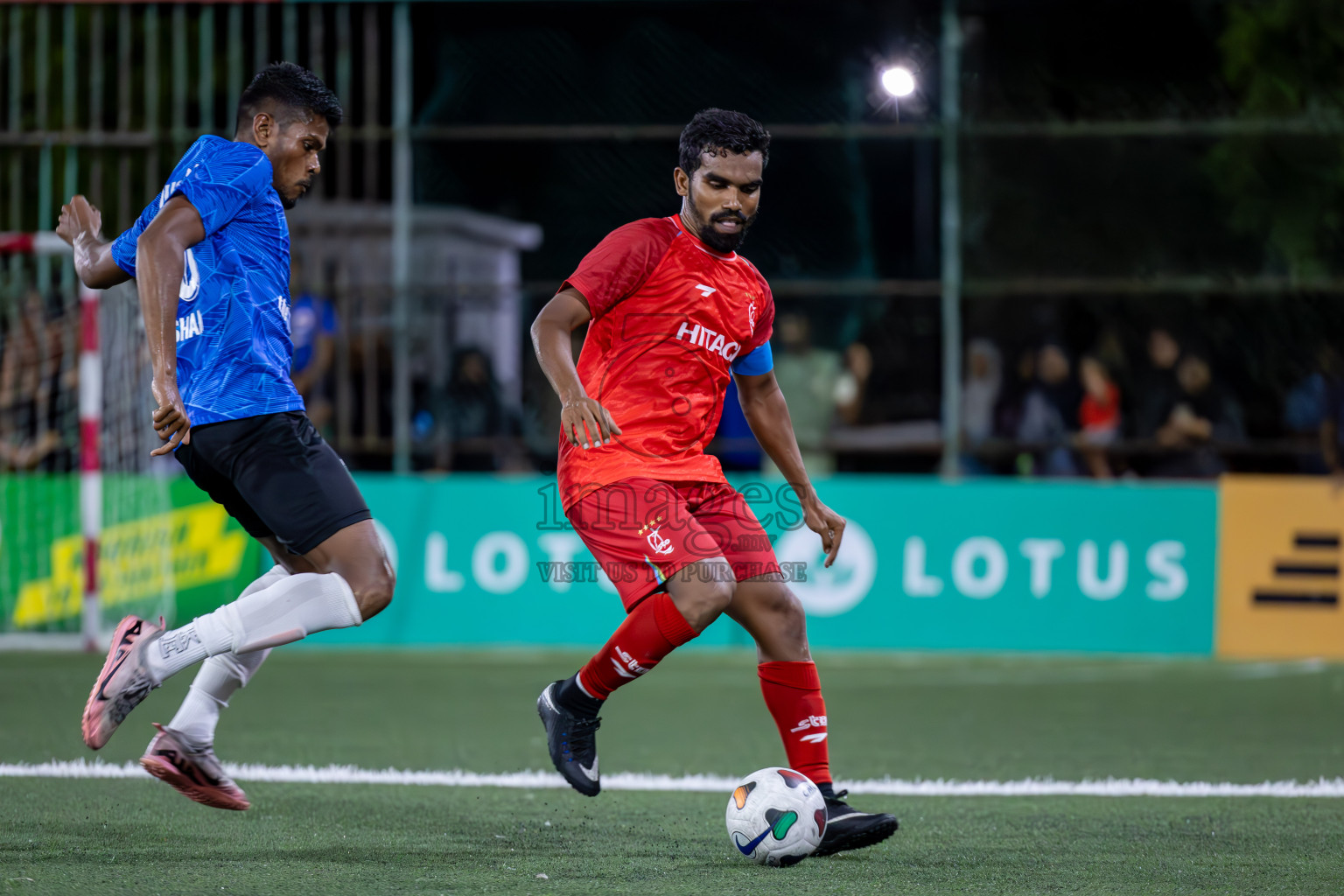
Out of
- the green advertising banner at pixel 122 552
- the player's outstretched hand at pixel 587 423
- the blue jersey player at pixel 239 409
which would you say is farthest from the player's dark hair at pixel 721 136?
the green advertising banner at pixel 122 552

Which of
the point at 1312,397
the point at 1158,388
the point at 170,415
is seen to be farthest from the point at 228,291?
the point at 1312,397

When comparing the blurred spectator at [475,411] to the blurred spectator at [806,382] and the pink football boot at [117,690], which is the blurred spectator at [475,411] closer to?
the blurred spectator at [806,382]

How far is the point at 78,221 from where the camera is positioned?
5.32 m

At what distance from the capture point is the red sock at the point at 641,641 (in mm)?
4961

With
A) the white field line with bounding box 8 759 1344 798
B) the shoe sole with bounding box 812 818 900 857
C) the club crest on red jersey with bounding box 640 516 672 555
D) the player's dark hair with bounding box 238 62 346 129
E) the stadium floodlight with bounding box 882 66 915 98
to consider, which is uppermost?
the stadium floodlight with bounding box 882 66 915 98

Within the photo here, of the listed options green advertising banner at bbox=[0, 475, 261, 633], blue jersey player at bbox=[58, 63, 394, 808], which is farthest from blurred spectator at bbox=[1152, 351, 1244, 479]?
blue jersey player at bbox=[58, 63, 394, 808]

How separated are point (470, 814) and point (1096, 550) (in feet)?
20.8

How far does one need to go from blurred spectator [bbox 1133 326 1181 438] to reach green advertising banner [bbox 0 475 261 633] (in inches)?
243

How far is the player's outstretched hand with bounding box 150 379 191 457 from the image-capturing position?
464cm

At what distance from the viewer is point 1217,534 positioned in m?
11.0

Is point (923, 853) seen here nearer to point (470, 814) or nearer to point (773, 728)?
point (470, 814)

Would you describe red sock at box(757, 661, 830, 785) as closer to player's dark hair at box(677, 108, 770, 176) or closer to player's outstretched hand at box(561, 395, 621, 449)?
player's outstretched hand at box(561, 395, 621, 449)

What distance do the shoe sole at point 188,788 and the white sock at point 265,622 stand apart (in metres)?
0.32

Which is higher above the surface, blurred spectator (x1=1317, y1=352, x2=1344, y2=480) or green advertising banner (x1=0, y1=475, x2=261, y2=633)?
blurred spectator (x1=1317, y1=352, x2=1344, y2=480)
